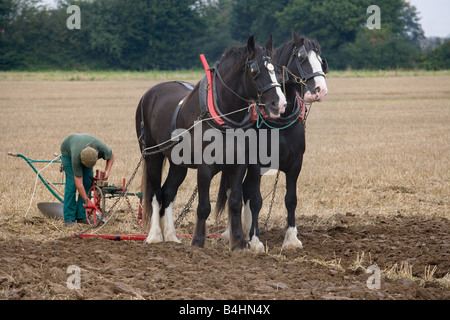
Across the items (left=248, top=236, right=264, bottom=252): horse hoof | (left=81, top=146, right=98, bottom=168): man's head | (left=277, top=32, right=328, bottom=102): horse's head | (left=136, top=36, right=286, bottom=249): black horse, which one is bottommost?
(left=248, top=236, right=264, bottom=252): horse hoof

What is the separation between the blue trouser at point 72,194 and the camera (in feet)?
28.6

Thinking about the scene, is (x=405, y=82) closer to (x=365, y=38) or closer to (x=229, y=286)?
(x=365, y=38)

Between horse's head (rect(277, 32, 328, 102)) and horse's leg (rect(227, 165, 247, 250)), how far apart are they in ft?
3.71

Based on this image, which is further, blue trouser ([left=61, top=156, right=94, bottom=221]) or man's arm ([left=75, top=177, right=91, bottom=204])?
blue trouser ([left=61, top=156, right=94, bottom=221])

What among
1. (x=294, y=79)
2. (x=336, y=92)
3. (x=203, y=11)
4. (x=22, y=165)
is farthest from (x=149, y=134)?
(x=203, y=11)

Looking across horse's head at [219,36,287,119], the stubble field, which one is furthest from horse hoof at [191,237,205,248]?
horse's head at [219,36,287,119]

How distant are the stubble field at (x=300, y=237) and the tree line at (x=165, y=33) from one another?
3301cm

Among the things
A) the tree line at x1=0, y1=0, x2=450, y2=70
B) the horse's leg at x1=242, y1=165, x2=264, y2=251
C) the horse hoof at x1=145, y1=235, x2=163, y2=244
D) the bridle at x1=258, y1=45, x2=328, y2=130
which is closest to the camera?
the bridle at x1=258, y1=45, x2=328, y2=130

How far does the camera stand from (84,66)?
54.8m

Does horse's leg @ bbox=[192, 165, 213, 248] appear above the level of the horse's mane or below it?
below

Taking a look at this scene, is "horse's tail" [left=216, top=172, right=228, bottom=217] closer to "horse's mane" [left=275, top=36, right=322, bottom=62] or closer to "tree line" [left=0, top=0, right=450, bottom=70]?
"horse's mane" [left=275, top=36, right=322, bottom=62]

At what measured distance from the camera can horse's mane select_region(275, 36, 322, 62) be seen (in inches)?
289

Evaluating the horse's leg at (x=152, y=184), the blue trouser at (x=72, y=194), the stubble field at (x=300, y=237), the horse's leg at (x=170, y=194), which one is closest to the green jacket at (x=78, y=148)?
→ the blue trouser at (x=72, y=194)

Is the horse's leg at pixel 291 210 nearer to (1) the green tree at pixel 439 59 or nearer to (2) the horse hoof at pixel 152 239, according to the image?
(2) the horse hoof at pixel 152 239
